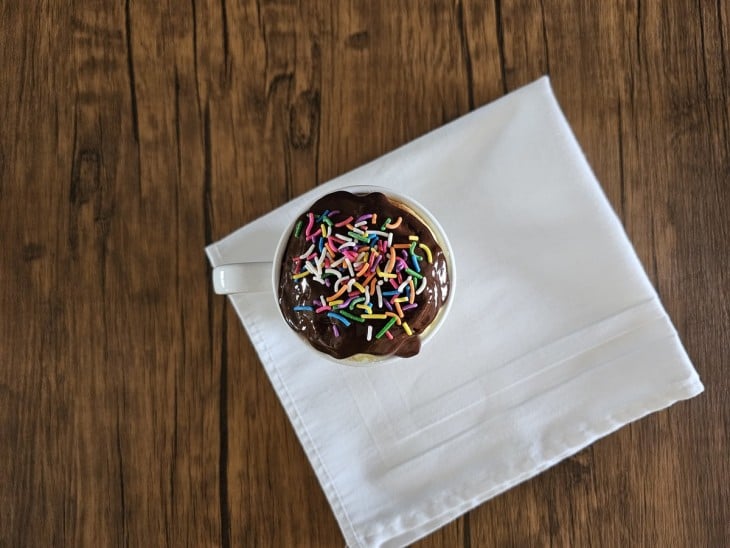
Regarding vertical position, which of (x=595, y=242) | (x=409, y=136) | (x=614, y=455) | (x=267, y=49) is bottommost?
(x=614, y=455)

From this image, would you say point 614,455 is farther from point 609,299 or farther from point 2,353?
point 2,353

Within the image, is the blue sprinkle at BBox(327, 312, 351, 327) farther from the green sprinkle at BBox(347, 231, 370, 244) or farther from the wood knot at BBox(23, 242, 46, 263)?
the wood knot at BBox(23, 242, 46, 263)

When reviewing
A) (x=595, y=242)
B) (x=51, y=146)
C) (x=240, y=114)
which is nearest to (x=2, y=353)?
(x=51, y=146)

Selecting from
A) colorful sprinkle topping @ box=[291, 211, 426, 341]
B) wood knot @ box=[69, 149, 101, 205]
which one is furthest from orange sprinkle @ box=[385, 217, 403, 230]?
wood knot @ box=[69, 149, 101, 205]

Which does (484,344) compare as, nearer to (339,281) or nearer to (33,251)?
(339,281)

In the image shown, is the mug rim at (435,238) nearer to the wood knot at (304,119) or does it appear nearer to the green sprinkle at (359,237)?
the green sprinkle at (359,237)

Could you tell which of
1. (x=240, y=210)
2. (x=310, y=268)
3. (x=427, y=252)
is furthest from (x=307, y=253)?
(x=240, y=210)
